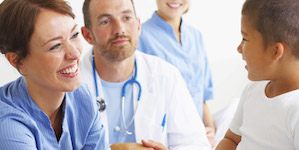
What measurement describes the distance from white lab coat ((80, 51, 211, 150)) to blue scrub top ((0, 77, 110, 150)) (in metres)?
0.35

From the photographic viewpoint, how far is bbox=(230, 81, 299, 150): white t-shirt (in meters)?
1.13

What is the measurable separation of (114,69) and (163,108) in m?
0.30

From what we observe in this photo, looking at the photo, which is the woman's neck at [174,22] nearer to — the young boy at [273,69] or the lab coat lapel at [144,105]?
the lab coat lapel at [144,105]

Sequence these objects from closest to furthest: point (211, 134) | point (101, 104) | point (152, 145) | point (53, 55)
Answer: point (53, 55) < point (152, 145) < point (101, 104) < point (211, 134)

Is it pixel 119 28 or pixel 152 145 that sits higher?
pixel 119 28

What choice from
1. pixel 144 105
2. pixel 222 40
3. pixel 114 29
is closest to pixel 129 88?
pixel 144 105

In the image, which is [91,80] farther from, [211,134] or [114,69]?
[211,134]

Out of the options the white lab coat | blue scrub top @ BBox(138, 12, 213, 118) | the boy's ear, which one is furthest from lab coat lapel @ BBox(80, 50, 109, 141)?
the boy's ear

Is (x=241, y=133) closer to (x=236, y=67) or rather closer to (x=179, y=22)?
(x=179, y=22)

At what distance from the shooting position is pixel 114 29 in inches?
73.2

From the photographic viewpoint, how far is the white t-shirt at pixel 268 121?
3.69 feet

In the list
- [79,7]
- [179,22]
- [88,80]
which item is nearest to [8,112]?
[88,80]

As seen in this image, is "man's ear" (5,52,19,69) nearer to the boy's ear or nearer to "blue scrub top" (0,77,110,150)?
"blue scrub top" (0,77,110,150)

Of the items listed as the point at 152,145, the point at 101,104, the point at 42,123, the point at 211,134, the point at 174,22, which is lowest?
the point at 211,134
